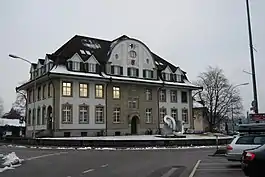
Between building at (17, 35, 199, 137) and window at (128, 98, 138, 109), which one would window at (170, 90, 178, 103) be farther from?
window at (128, 98, 138, 109)

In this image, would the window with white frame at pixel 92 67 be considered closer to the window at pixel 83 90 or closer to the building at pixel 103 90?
the building at pixel 103 90

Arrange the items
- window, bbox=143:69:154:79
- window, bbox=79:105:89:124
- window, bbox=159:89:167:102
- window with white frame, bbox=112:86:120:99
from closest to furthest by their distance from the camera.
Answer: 1. window, bbox=79:105:89:124
2. window with white frame, bbox=112:86:120:99
3. window, bbox=143:69:154:79
4. window, bbox=159:89:167:102

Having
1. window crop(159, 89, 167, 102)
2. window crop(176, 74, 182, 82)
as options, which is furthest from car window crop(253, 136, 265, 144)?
window crop(176, 74, 182, 82)

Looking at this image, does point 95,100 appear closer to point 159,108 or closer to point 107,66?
point 107,66

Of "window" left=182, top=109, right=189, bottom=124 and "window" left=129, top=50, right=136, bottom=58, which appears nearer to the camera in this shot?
"window" left=129, top=50, right=136, bottom=58

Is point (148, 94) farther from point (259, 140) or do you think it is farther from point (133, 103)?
point (259, 140)

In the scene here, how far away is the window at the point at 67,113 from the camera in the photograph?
54344mm

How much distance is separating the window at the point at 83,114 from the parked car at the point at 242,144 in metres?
40.0

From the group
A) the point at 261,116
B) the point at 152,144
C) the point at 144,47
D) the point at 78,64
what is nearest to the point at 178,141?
the point at 152,144

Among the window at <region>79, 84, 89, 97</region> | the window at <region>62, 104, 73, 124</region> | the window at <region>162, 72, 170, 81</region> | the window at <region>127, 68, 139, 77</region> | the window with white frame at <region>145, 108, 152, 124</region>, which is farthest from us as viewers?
the window at <region>162, 72, 170, 81</region>

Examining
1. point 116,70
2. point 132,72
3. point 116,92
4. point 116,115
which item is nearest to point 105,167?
point 116,115

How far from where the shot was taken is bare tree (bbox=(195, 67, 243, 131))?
241 ft

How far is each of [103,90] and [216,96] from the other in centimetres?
2485

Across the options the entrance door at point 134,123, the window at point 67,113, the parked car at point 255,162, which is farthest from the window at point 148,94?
the parked car at point 255,162
